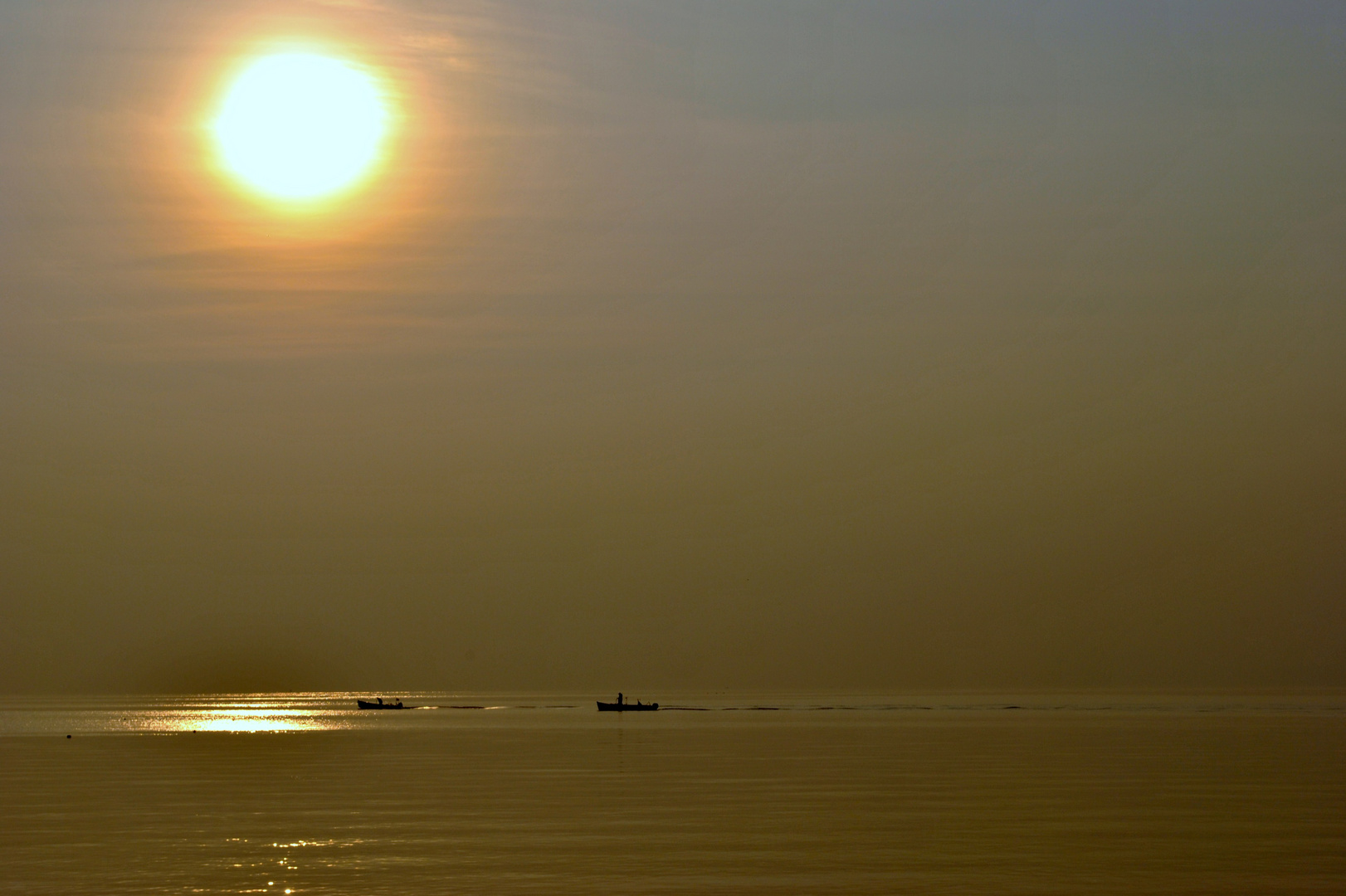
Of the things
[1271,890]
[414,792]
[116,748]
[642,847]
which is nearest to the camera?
[1271,890]

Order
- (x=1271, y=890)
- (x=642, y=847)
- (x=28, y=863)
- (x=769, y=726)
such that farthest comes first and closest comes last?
(x=769, y=726) < (x=642, y=847) < (x=28, y=863) < (x=1271, y=890)

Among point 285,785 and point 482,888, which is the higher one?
point 285,785

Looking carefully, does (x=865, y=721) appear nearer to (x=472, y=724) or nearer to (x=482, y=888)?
(x=472, y=724)

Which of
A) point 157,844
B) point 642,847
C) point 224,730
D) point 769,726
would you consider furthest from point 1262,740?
point 224,730

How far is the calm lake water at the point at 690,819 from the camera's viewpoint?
43375 mm

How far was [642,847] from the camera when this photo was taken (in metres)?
50.2

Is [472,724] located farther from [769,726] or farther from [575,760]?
[575,760]

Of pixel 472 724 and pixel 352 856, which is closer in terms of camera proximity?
pixel 352 856

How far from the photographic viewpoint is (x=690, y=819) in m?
59.1

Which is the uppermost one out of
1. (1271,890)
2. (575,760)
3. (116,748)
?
(116,748)

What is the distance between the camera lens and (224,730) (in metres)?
180

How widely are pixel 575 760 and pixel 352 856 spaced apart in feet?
172

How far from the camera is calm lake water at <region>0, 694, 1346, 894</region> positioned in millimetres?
43375

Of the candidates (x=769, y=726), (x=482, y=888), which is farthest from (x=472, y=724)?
(x=482, y=888)
